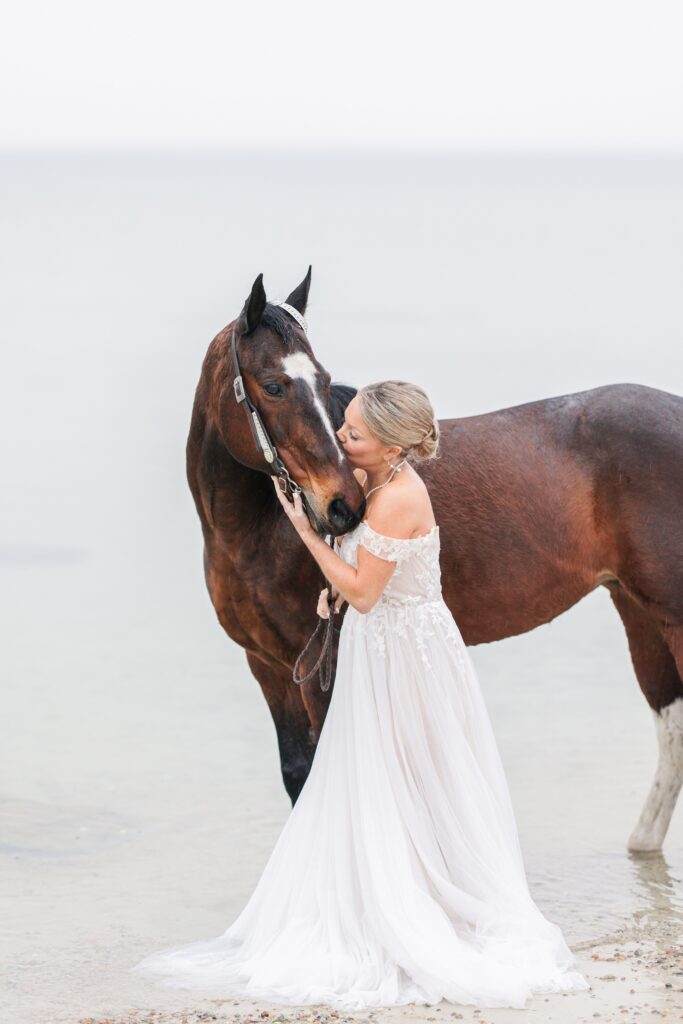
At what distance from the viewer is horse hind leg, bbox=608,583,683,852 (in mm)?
4543

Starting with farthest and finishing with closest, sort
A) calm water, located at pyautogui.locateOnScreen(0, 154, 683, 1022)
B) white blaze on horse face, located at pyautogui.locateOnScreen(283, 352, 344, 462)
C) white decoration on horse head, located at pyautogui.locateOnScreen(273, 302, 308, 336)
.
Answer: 1. calm water, located at pyautogui.locateOnScreen(0, 154, 683, 1022)
2. white decoration on horse head, located at pyautogui.locateOnScreen(273, 302, 308, 336)
3. white blaze on horse face, located at pyautogui.locateOnScreen(283, 352, 344, 462)

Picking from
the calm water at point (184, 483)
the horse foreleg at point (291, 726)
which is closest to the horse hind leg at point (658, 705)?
the calm water at point (184, 483)

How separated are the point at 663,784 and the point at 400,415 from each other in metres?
2.14

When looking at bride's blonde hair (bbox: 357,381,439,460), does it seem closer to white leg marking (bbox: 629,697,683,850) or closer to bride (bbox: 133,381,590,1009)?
bride (bbox: 133,381,590,1009)

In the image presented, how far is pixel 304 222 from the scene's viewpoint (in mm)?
18547

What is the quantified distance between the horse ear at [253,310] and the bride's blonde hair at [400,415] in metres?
0.43

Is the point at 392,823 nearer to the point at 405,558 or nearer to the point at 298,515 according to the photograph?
the point at 405,558

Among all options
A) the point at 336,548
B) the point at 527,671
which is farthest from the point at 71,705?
the point at 336,548

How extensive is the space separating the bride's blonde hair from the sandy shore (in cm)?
130

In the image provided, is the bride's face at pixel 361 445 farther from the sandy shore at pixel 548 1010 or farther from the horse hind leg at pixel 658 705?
the horse hind leg at pixel 658 705

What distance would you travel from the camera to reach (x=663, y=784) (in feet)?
15.3

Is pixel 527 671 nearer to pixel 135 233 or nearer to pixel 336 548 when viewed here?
pixel 336 548

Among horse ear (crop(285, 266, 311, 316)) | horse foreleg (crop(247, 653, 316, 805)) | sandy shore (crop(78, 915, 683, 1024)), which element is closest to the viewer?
sandy shore (crop(78, 915, 683, 1024))

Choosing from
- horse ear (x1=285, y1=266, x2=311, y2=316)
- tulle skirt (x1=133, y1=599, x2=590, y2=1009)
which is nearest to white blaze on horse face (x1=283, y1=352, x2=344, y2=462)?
horse ear (x1=285, y1=266, x2=311, y2=316)
